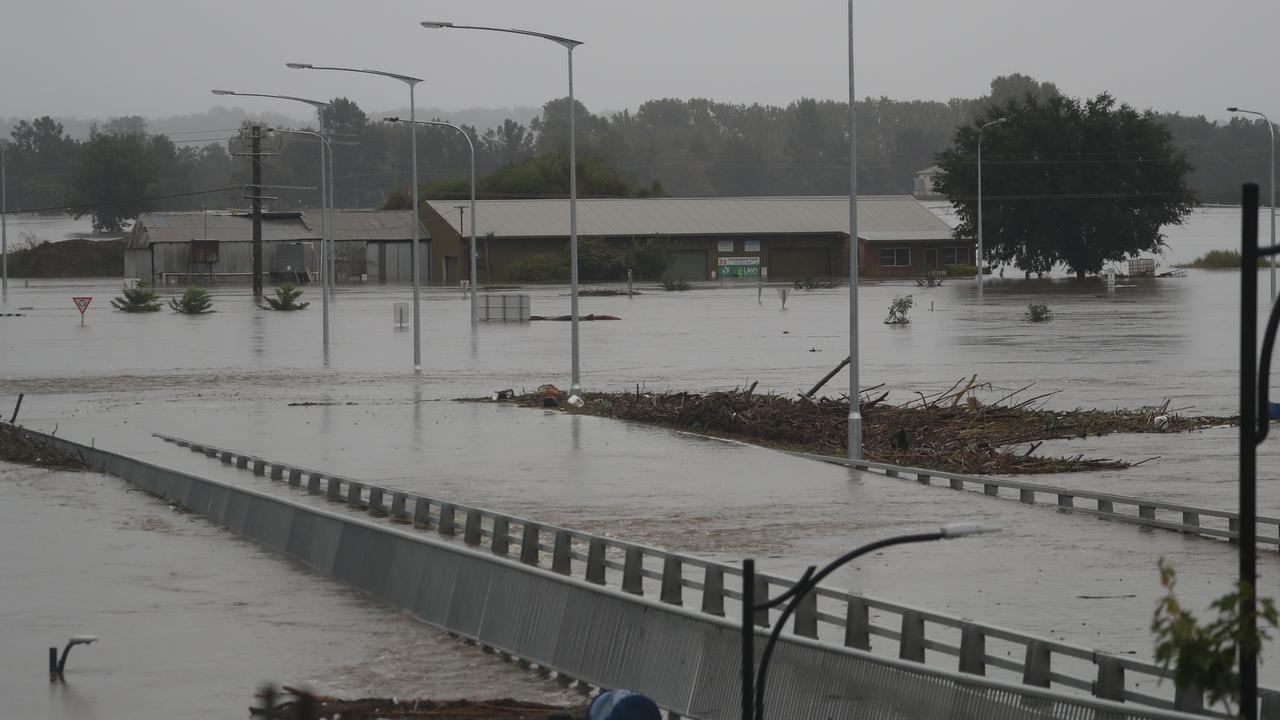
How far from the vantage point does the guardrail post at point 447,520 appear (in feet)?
57.6

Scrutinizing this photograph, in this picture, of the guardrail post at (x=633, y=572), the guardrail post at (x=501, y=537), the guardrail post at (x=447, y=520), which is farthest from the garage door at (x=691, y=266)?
the guardrail post at (x=633, y=572)

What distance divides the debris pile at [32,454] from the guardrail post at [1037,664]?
56.9 feet

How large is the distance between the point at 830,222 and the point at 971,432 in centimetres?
10251

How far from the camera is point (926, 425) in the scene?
26.0 metres

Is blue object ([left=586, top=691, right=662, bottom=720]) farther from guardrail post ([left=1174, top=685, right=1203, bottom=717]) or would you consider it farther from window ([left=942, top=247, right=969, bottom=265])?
window ([left=942, top=247, right=969, bottom=265])

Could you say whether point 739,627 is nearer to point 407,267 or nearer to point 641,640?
point 641,640

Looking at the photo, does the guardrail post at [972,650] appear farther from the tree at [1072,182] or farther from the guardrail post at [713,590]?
the tree at [1072,182]

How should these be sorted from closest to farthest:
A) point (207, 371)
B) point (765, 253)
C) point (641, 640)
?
point (641, 640) < point (207, 371) < point (765, 253)

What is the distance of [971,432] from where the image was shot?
82.8 feet

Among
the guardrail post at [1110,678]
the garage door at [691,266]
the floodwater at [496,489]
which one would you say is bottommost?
the floodwater at [496,489]

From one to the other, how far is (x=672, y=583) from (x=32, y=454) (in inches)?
582

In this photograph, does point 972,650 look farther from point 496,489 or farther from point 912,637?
point 496,489

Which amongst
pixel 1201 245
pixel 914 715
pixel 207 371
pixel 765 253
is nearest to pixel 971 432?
pixel 914 715

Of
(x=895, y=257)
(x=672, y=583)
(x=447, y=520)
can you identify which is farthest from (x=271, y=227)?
(x=672, y=583)
